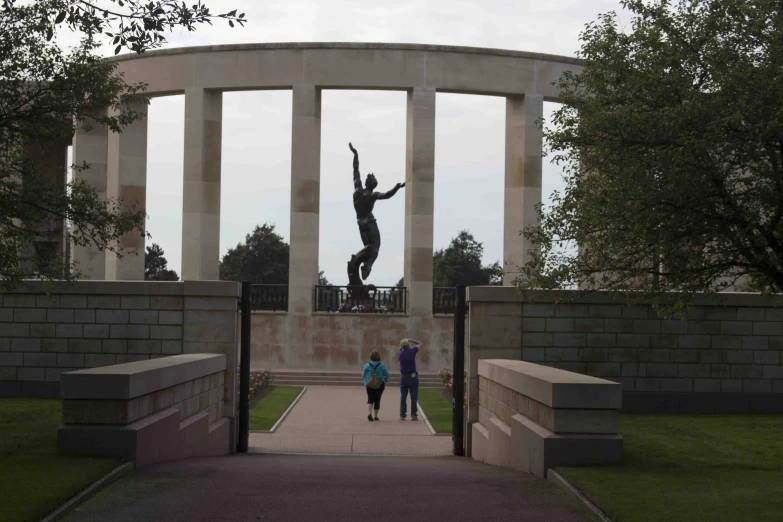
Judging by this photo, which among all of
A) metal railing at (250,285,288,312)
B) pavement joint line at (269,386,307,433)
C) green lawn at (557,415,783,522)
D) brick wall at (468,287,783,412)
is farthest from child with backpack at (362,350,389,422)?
metal railing at (250,285,288,312)

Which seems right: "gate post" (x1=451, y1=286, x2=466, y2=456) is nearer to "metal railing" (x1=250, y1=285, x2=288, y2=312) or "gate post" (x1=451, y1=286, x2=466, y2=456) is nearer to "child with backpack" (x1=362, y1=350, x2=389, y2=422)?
"child with backpack" (x1=362, y1=350, x2=389, y2=422)

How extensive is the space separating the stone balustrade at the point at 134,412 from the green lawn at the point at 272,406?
7.01 meters

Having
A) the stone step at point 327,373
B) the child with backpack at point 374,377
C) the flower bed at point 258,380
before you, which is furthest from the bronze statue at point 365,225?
the child with backpack at point 374,377

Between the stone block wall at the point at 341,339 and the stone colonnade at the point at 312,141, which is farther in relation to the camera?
the stone colonnade at the point at 312,141

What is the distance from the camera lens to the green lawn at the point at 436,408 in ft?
70.9

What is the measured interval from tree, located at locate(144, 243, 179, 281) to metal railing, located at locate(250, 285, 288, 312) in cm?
5312

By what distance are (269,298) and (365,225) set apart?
4.32m

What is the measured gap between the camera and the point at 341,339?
32.4 metres

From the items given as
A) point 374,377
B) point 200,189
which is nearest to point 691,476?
point 374,377

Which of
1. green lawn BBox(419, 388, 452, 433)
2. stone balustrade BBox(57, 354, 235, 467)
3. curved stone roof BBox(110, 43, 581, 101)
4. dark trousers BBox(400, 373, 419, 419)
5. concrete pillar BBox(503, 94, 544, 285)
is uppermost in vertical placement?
curved stone roof BBox(110, 43, 581, 101)

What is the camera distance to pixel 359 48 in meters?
32.5

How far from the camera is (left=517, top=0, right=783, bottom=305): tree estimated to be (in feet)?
44.8

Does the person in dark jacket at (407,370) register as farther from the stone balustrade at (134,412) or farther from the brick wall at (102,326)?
the stone balustrade at (134,412)

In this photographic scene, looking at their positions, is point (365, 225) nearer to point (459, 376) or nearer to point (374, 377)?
point (374, 377)
